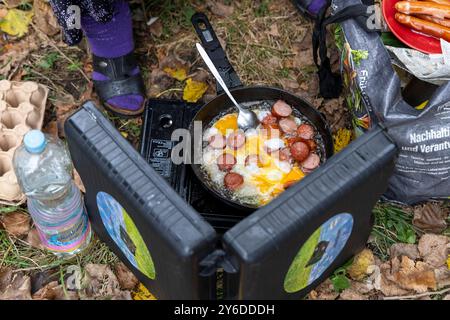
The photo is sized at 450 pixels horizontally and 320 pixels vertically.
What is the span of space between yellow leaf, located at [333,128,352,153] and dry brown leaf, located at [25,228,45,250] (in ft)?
4.07

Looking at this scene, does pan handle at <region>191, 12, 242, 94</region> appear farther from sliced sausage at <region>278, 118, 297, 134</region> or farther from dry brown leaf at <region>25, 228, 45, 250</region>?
dry brown leaf at <region>25, 228, 45, 250</region>

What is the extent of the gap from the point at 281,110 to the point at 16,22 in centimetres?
143

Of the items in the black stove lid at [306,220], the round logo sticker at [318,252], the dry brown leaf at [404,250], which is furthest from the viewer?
the dry brown leaf at [404,250]

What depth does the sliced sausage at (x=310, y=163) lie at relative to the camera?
6.57 ft

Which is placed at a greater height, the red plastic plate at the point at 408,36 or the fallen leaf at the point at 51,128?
the red plastic plate at the point at 408,36

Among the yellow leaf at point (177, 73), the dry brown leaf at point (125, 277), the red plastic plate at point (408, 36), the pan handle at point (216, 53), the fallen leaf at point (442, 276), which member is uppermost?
the red plastic plate at point (408, 36)

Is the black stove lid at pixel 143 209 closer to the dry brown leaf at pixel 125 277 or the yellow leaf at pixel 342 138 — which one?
the dry brown leaf at pixel 125 277

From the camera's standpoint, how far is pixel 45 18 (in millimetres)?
2688

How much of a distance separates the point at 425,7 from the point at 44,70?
1.66 meters

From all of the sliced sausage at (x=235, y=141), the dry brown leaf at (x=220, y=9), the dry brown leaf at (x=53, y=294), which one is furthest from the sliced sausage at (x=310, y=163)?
the dry brown leaf at (x=220, y=9)

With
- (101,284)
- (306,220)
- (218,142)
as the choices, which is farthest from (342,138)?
(101,284)

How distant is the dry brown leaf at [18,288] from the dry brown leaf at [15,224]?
164mm

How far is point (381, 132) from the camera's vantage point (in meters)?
1.57

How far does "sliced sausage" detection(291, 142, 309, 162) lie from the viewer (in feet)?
→ 6.59
